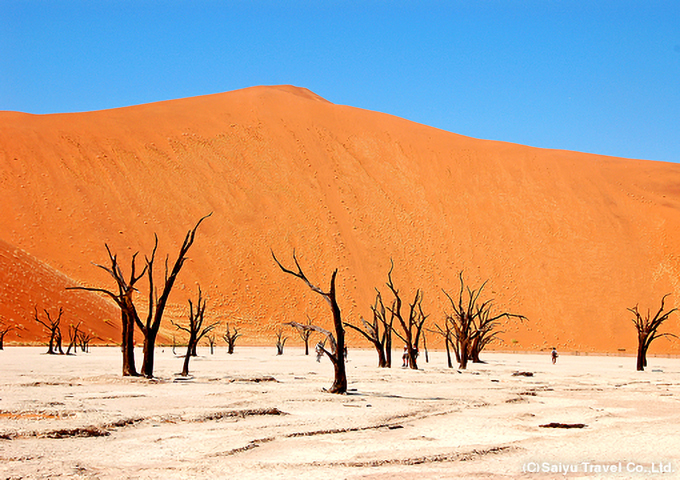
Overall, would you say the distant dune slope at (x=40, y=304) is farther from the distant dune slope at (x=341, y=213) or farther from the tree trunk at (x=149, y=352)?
the tree trunk at (x=149, y=352)

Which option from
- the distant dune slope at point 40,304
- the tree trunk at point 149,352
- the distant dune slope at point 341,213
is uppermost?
the distant dune slope at point 341,213

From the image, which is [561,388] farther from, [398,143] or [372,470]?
[398,143]

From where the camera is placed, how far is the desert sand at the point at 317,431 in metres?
7.48

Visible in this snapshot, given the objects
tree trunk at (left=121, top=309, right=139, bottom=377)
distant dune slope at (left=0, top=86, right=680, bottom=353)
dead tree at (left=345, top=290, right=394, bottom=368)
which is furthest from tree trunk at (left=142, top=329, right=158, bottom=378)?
distant dune slope at (left=0, top=86, right=680, bottom=353)

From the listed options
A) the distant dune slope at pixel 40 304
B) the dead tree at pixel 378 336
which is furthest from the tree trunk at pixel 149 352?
the distant dune slope at pixel 40 304

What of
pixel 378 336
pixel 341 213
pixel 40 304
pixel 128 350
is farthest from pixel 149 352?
pixel 341 213

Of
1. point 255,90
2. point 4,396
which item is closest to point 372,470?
point 4,396

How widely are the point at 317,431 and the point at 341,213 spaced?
65968mm

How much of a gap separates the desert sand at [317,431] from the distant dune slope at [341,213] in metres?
44.1

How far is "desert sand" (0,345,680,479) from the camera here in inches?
295

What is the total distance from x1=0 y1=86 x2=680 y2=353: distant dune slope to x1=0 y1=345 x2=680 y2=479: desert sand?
4414 centimetres

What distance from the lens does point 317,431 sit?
10039 millimetres

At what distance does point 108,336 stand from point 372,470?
44.2 meters

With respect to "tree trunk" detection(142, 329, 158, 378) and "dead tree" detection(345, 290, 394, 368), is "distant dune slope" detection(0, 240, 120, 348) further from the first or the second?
"tree trunk" detection(142, 329, 158, 378)
